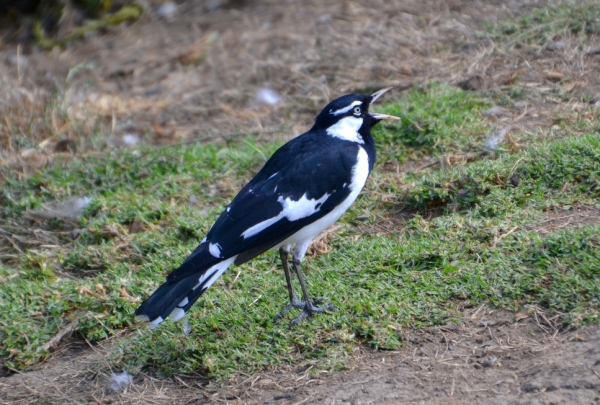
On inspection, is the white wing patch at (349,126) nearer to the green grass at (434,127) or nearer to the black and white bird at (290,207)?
the black and white bird at (290,207)

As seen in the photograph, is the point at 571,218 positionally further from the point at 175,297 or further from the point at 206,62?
the point at 206,62

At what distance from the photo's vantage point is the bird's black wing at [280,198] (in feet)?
12.9

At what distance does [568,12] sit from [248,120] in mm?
3071

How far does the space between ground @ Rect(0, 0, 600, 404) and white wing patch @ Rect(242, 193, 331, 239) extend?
2.32ft

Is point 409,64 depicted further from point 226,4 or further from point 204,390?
point 204,390

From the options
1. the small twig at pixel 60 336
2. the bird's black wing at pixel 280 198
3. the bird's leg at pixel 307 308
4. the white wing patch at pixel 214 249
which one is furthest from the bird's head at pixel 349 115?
the small twig at pixel 60 336

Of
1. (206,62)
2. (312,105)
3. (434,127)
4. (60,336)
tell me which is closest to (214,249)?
(60,336)

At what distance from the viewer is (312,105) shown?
6.92 metres

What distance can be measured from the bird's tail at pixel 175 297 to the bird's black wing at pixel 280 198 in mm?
42

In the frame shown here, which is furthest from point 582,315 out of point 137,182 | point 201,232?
point 137,182

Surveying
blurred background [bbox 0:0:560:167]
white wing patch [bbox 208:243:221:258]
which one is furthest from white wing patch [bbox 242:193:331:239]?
blurred background [bbox 0:0:560:167]

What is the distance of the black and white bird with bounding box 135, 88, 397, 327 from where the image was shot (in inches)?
151

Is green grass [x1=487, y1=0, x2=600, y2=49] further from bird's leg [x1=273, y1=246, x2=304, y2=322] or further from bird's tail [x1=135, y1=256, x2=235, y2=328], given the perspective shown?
bird's tail [x1=135, y1=256, x2=235, y2=328]

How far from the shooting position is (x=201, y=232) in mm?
5176
